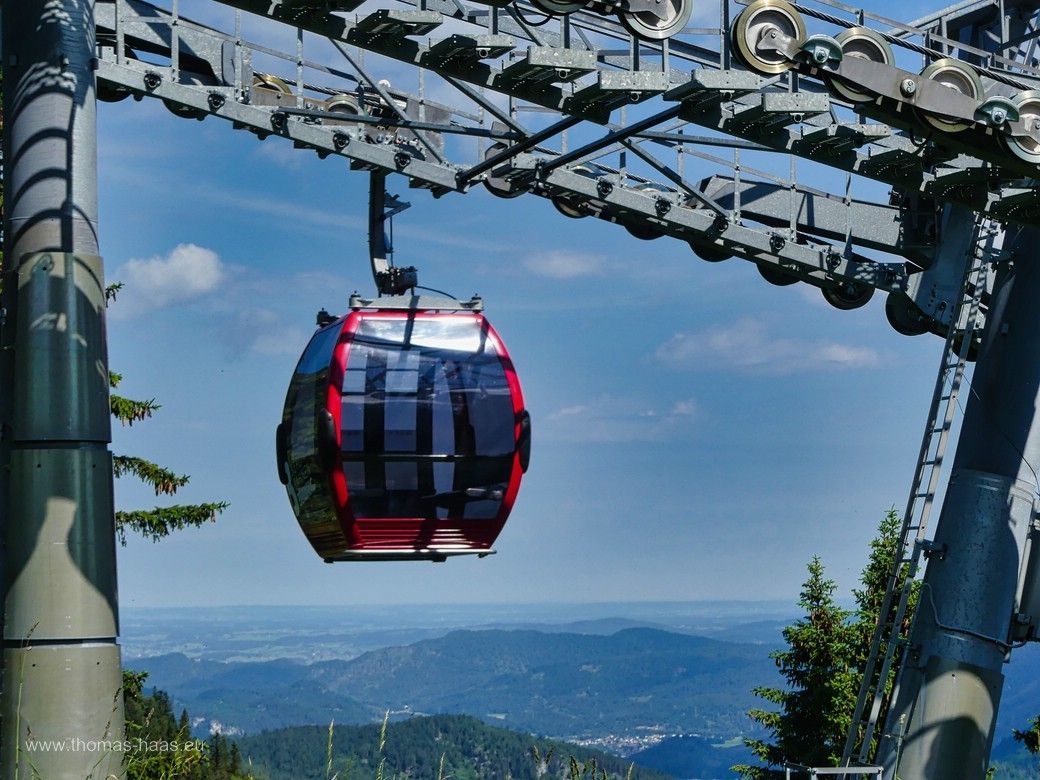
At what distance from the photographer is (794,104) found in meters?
11.9

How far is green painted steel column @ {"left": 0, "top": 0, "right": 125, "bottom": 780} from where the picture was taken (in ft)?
23.6

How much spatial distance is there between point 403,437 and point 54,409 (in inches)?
215

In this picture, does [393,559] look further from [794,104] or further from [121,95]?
[121,95]

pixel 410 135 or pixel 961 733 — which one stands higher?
pixel 410 135

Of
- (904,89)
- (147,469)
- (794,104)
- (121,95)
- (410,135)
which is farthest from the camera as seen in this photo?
(147,469)

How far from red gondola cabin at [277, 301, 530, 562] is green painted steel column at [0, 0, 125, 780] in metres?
4.95

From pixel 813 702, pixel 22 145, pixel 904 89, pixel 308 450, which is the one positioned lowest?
pixel 813 702

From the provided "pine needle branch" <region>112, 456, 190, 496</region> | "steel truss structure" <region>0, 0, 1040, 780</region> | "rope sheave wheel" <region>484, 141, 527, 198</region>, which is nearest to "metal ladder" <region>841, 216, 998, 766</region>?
"steel truss structure" <region>0, 0, 1040, 780</region>

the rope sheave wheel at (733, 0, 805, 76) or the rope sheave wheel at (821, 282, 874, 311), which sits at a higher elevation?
the rope sheave wheel at (733, 0, 805, 76)

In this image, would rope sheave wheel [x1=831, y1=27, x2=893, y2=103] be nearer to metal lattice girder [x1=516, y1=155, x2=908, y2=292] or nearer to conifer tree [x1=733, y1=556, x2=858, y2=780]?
metal lattice girder [x1=516, y1=155, x2=908, y2=292]

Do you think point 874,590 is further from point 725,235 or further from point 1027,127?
point 1027,127

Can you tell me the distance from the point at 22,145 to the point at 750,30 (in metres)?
5.47

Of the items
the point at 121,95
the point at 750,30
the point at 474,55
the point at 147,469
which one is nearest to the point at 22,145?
the point at 474,55

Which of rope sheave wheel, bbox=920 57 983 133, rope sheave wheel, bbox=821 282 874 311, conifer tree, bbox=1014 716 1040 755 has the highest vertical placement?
rope sheave wheel, bbox=920 57 983 133
